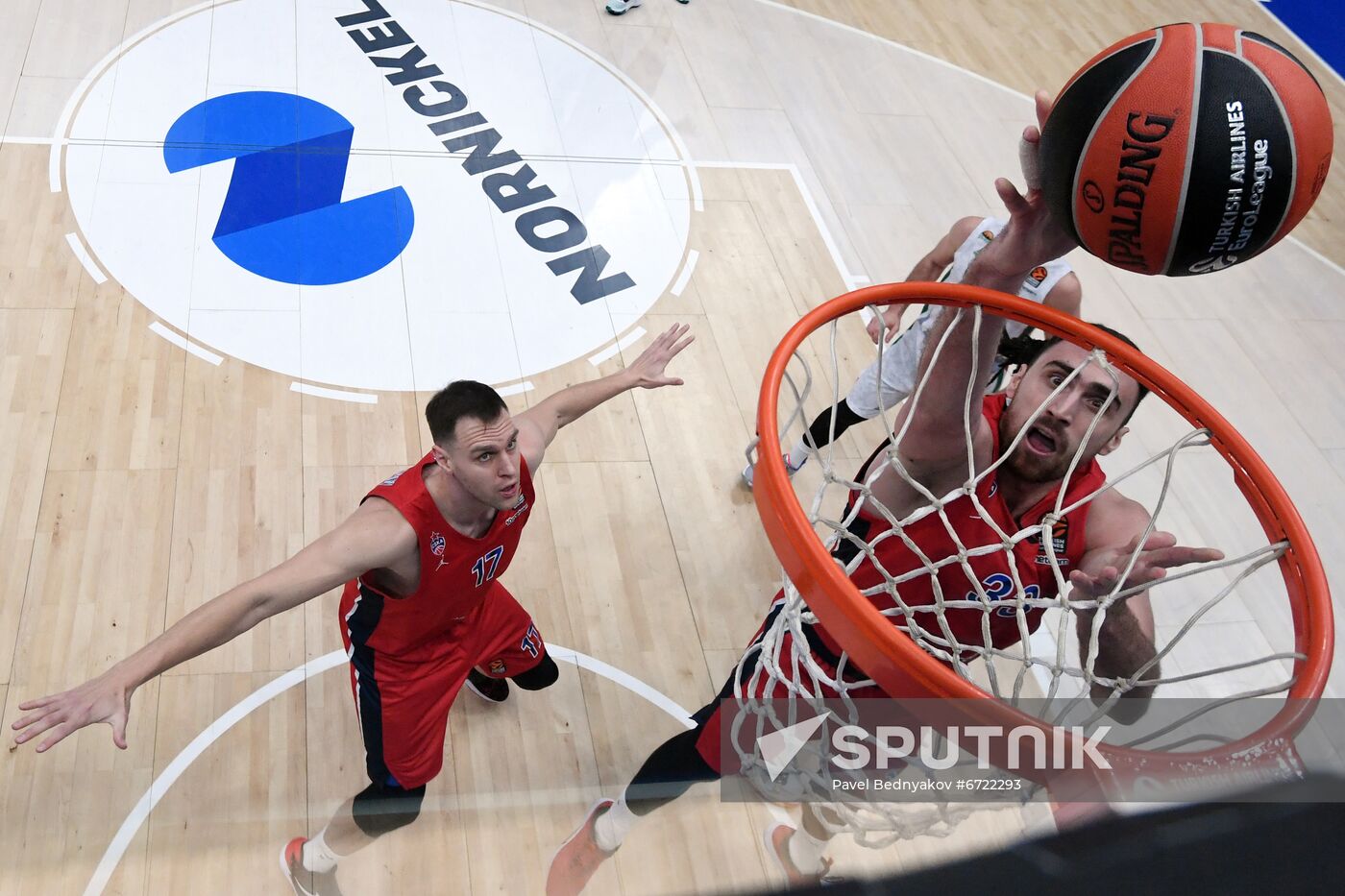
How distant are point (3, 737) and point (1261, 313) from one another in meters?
5.89

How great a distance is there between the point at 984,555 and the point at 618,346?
251cm

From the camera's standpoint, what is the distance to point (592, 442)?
4.62 meters

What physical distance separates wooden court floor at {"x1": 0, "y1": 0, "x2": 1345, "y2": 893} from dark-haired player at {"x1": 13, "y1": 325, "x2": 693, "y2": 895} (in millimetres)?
407

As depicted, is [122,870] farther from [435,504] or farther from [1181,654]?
[1181,654]

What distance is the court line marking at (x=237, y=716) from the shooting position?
10.4 ft

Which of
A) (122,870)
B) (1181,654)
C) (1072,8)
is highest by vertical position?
(1072,8)

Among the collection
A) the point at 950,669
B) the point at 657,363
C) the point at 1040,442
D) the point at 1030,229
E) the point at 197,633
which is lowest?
the point at 197,633

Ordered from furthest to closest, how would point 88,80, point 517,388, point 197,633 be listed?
1. point 88,80
2. point 517,388
3. point 197,633

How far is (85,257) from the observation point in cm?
482

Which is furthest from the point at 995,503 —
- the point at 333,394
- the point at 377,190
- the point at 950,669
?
the point at 377,190

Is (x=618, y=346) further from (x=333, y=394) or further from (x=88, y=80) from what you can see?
(x=88, y=80)

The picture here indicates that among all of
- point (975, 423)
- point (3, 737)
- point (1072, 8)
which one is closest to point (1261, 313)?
point (1072, 8)

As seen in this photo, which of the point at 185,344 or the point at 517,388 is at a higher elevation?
the point at 517,388

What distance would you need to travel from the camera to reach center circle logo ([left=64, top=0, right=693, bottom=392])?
15.8ft
